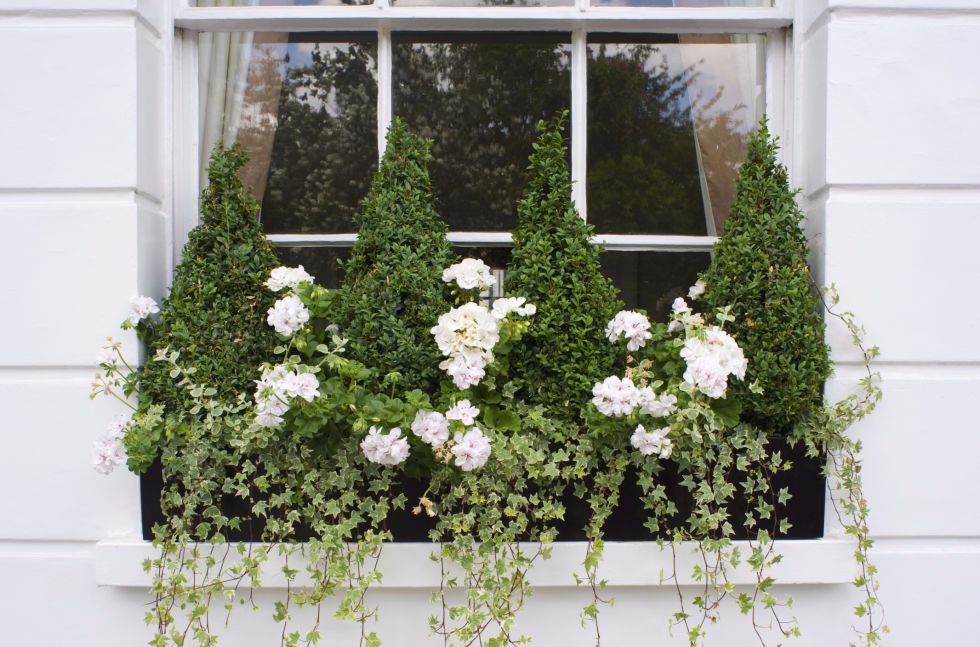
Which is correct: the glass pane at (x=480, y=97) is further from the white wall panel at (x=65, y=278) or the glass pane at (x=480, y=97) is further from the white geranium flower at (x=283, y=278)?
the white wall panel at (x=65, y=278)

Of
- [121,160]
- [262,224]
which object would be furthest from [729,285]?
[121,160]

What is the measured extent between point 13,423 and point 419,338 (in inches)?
43.8

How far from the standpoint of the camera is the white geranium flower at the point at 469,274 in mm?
1765

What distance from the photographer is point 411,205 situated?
181 cm

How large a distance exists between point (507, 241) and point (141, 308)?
3.32 feet

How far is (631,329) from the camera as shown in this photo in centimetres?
174

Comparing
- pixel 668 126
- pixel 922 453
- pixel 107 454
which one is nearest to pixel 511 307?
pixel 668 126

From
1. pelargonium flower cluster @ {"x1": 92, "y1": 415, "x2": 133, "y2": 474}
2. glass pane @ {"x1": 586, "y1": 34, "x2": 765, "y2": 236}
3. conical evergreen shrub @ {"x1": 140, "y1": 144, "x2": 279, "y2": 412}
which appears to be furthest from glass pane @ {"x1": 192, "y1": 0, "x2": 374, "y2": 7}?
pelargonium flower cluster @ {"x1": 92, "y1": 415, "x2": 133, "y2": 474}

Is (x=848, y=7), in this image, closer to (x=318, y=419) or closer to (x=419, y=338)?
(x=419, y=338)

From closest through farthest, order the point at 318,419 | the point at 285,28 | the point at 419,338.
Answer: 1. the point at 318,419
2. the point at 419,338
3. the point at 285,28

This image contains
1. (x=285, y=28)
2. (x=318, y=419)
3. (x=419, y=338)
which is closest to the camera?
(x=318, y=419)

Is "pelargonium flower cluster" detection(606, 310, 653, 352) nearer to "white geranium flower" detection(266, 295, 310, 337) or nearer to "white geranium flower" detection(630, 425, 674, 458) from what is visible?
"white geranium flower" detection(630, 425, 674, 458)

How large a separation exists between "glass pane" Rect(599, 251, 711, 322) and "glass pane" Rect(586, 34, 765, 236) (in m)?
0.08

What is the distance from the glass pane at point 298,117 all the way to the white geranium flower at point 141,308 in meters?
0.44
